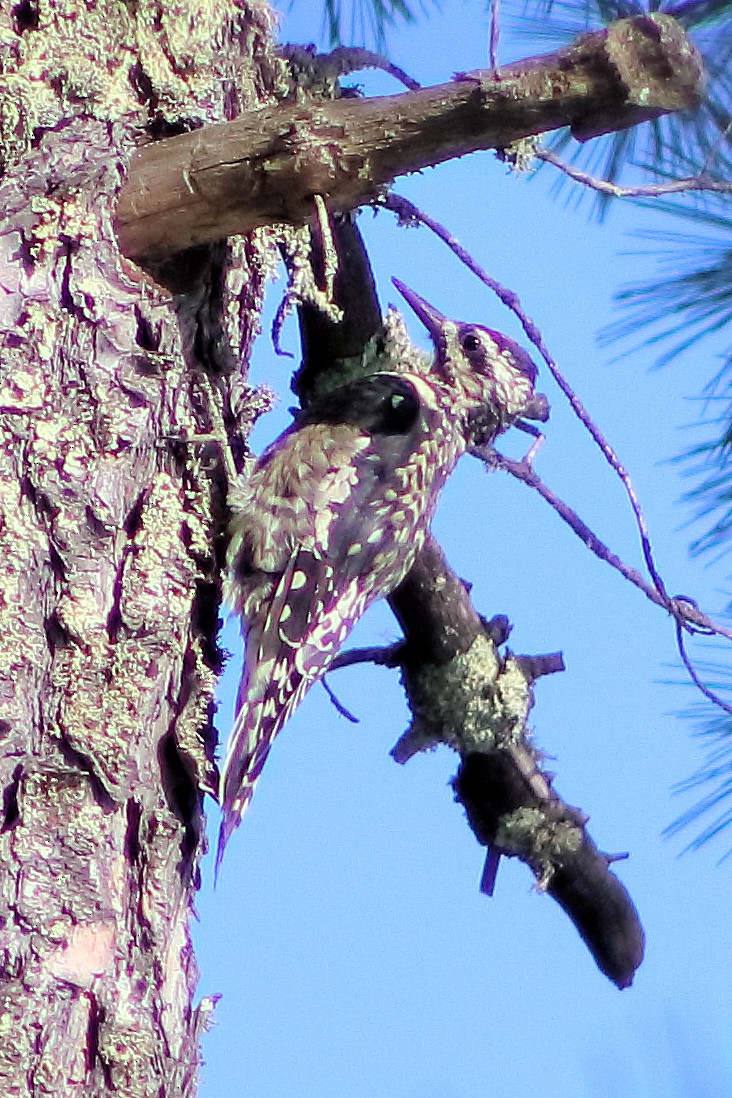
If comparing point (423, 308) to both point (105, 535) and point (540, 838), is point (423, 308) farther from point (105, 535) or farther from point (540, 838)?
point (105, 535)

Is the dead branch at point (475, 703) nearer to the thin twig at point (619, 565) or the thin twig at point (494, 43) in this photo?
the thin twig at point (619, 565)

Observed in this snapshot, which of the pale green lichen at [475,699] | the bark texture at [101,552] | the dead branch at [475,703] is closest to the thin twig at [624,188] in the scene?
the bark texture at [101,552]

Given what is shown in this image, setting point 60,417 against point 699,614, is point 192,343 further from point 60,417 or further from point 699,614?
point 699,614

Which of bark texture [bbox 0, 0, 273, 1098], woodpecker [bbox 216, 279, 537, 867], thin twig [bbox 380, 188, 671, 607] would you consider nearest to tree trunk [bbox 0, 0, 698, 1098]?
bark texture [bbox 0, 0, 273, 1098]

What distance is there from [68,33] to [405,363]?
0.93m

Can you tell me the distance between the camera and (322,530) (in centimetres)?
235

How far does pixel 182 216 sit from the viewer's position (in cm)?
181

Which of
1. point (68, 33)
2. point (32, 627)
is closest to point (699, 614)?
point (32, 627)

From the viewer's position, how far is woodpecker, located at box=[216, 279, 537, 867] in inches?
85.2

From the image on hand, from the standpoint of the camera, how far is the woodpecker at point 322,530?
2.16 metres

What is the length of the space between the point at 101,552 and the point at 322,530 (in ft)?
2.07

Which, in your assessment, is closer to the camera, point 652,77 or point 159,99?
point 652,77

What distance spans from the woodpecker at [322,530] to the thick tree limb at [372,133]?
1.66 ft

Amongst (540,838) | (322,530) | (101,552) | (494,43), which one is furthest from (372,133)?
(540,838)
